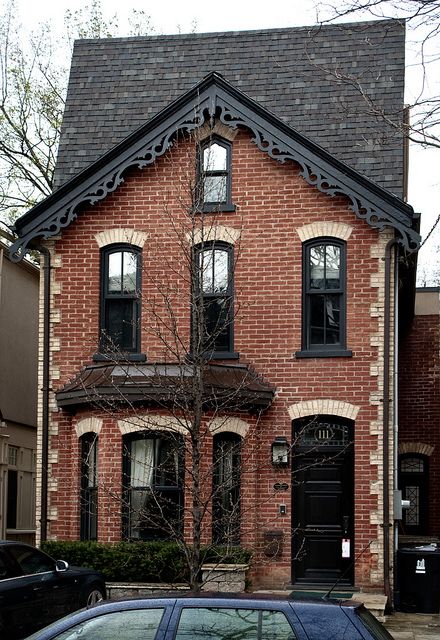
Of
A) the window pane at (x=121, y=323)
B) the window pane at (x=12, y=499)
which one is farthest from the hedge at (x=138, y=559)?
the window pane at (x=12, y=499)

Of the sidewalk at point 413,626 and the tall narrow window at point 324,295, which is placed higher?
the tall narrow window at point 324,295

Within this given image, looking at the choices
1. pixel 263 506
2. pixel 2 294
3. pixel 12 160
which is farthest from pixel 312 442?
pixel 12 160

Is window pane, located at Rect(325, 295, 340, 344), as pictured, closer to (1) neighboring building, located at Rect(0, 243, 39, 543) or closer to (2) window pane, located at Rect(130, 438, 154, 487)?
(2) window pane, located at Rect(130, 438, 154, 487)

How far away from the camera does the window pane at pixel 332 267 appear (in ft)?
60.6

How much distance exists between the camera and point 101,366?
60.2 feet

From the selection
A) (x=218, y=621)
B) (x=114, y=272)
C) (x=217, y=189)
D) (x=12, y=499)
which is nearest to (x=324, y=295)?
(x=217, y=189)

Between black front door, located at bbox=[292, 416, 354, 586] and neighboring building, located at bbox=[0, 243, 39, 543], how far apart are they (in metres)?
7.84

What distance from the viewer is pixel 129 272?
19.0 metres

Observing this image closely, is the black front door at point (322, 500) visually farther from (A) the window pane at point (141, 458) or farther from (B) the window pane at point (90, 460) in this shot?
(B) the window pane at point (90, 460)

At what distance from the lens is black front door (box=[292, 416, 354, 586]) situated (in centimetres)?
1800

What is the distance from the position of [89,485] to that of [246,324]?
370cm

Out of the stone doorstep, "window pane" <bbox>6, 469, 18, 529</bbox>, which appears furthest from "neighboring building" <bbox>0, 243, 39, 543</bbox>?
the stone doorstep

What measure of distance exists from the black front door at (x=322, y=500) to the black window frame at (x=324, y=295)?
Answer: 1.10m

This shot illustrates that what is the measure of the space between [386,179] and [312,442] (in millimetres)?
4524
